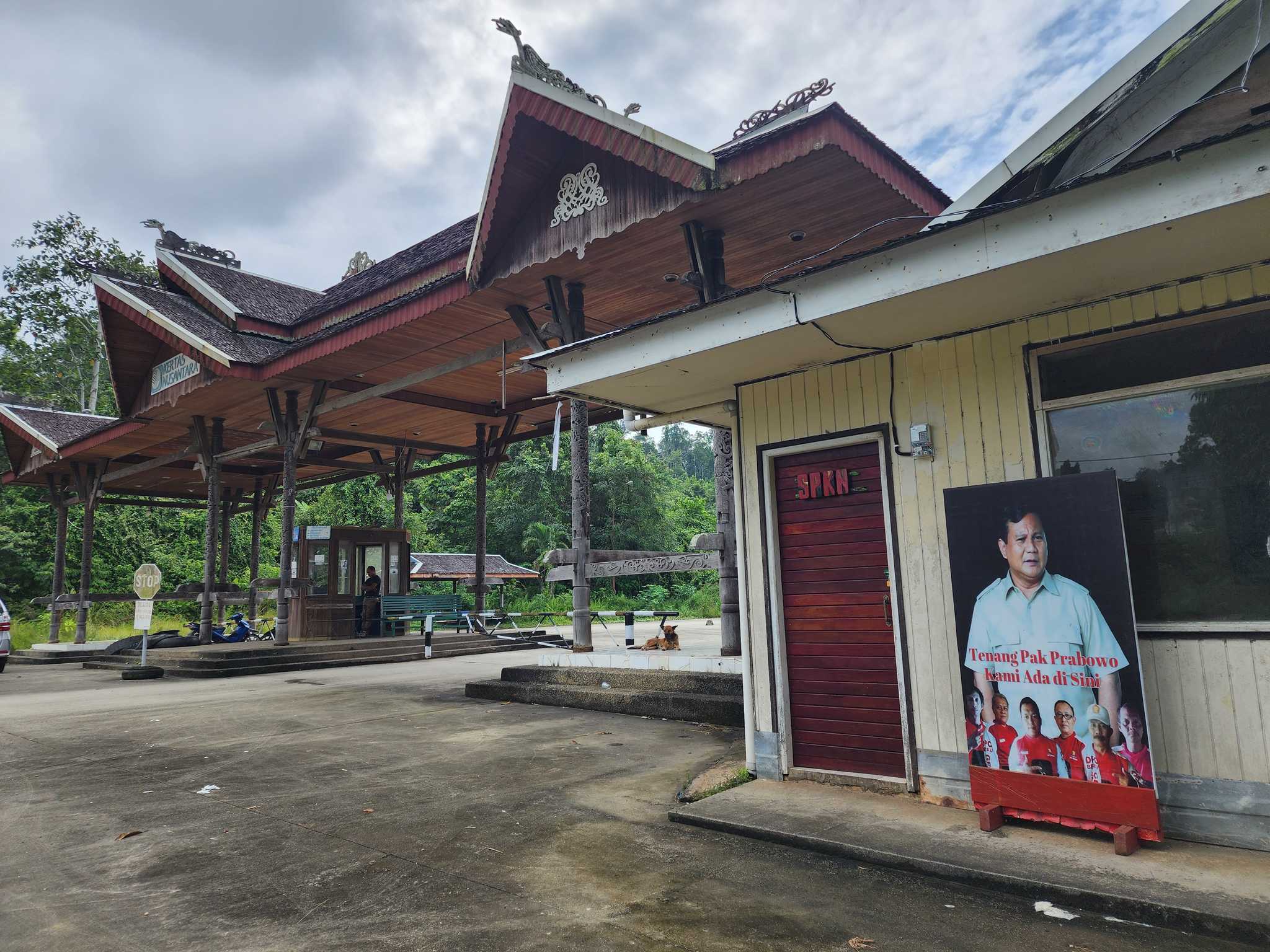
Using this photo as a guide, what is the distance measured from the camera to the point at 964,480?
4344mm

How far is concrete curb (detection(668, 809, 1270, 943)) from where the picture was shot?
2730mm

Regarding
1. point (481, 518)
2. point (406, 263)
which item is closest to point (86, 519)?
point (481, 518)

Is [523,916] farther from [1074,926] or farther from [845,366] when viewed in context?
[845,366]

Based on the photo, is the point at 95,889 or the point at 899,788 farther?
the point at 899,788

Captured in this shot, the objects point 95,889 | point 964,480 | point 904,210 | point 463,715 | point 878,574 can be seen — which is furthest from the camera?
point 463,715

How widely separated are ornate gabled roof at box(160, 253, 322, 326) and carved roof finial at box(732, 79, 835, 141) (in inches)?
389

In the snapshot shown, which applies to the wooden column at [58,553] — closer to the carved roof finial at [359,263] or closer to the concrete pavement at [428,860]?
the carved roof finial at [359,263]

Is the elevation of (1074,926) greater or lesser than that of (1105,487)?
lesser

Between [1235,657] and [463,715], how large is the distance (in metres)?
6.74

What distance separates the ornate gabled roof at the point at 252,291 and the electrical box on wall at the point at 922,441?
11.8m

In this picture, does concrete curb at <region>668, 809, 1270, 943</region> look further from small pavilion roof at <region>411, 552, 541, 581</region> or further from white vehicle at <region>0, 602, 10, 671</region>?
small pavilion roof at <region>411, 552, 541, 581</region>

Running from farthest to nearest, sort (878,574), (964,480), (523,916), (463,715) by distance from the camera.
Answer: (463,715), (878,574), (964,480), (523,916)

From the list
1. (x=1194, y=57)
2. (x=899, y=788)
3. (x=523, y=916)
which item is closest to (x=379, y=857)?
(x=523, y=916)

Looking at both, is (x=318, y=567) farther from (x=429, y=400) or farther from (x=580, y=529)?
(x=580, y=529)
